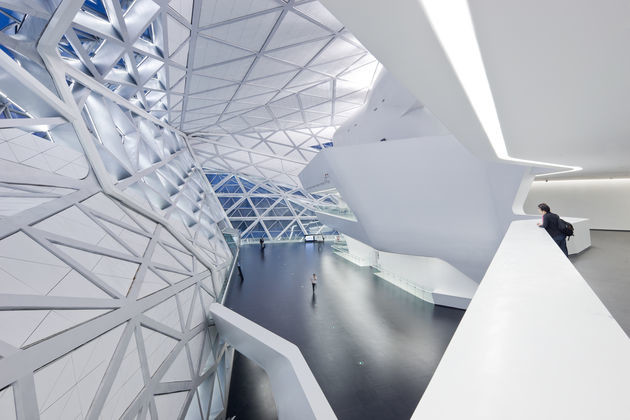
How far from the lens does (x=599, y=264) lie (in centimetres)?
727

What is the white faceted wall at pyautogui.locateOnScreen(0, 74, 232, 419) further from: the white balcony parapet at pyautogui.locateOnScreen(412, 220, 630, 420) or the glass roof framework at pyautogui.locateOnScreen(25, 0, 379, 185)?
the white balcony parapet at pyautogui.locateOnScreen(412, 220, 630, 420)

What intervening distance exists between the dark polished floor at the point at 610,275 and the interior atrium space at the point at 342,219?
7cm

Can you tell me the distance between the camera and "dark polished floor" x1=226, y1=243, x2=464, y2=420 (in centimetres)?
1062

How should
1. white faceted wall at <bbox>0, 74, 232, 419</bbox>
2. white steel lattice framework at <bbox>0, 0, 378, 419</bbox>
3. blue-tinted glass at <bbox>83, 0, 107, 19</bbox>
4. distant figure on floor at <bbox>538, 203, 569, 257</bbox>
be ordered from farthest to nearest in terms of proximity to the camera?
1. blue-tinted glass at <bbox>83, 0, 107, 19</bbox>
2. distant figure on floor at <bbox>538, 203, 569, 257</bbox>
3. white steel lattice framework at <bbox>0, 0, 378, 419</bbox>
4. white faceted wall at <bbox>0, 74, 232, 419</bbox>

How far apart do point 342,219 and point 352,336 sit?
11.9m

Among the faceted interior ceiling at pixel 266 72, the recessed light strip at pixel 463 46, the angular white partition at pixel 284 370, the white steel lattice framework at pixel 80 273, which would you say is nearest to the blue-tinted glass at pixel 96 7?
the white steel lattice framework at pixel 80 273

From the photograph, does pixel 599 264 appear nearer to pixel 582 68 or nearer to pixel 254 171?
pixel 582 68

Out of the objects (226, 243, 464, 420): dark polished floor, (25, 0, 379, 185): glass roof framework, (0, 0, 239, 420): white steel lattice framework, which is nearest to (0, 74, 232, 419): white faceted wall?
(0, 0, 239, 420): white steel lattice framework

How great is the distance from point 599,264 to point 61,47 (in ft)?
70.3

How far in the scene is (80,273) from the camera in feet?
19.7

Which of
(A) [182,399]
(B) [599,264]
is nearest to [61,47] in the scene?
(A) [182,399]

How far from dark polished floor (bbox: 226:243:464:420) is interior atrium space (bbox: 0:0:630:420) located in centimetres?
12

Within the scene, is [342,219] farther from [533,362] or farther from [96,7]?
[533,362]

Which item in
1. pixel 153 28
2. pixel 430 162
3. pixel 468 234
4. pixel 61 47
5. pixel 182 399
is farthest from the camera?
pixel 468 234
